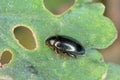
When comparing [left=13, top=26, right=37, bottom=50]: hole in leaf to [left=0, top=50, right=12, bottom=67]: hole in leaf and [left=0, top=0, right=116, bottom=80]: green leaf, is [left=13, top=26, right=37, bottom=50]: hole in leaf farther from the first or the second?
[left=0, top=50, right=12, bottom=67]: hole in leaf

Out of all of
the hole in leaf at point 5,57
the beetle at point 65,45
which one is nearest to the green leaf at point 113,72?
the beetle at point 65,45

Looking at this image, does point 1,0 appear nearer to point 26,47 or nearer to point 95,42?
point 26,47

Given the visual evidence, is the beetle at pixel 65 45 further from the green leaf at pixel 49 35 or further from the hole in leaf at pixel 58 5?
the hole in leaf at pixel 58 5

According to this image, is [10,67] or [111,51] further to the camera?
[111,51]

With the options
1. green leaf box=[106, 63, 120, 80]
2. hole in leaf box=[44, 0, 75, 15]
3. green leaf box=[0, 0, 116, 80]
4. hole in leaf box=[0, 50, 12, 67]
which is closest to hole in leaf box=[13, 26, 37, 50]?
green leaf box=[0, 0, 116, 80]

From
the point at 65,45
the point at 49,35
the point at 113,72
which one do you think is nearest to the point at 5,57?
the point at 49,35

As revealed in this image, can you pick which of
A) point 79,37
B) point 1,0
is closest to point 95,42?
point 79,37
